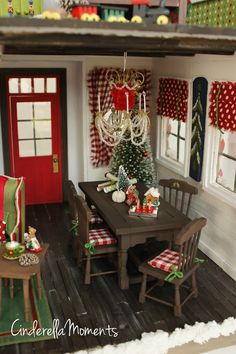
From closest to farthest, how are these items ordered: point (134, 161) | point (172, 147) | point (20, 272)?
point (20, 272)
point (134, 161)
point (172, 147)

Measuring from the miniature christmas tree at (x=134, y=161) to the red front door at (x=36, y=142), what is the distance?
4.79 ft

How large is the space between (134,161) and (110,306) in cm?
261

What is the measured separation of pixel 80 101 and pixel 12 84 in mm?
1186

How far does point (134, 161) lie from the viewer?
255 inches

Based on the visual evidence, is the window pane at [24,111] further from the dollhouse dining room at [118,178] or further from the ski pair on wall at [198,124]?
the ski pair on wall at [198,124]

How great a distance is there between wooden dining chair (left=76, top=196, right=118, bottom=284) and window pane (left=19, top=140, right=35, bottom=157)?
2.82m

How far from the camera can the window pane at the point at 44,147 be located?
7.38 m

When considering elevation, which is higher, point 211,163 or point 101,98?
point 101,98

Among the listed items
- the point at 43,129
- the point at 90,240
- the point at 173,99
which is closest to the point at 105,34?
the point at 90,240

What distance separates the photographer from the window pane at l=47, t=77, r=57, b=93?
7.21 m

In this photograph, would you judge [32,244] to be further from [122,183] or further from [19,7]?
[19,7]

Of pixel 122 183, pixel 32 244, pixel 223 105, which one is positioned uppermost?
pixel 223 105

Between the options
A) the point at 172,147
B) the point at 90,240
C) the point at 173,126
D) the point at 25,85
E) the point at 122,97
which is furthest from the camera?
the point at 25,85

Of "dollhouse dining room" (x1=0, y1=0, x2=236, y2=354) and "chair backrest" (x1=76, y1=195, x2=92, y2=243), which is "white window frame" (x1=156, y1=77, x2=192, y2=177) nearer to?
"dollhouse dining room" (x1=0, y1=0, x2=236, y2=354)
